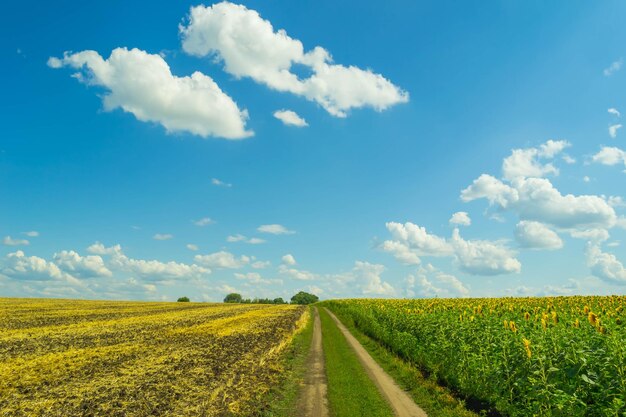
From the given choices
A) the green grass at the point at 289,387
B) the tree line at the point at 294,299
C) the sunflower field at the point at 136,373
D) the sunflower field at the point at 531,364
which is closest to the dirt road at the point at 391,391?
the sunflower field at the point at 531,364

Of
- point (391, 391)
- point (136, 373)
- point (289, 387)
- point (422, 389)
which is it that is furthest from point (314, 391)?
point (136, 373)

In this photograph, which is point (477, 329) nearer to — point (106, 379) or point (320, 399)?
point (320, 399)

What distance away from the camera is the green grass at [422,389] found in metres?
13.5

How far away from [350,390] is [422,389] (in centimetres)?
281

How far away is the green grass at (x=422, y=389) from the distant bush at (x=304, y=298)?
161 metres

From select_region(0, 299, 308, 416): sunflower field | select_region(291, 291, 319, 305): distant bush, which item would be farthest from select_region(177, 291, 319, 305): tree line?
select_region(0, 299, 308, 416): sunflower field

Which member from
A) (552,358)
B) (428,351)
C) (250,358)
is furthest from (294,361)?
(552,358)

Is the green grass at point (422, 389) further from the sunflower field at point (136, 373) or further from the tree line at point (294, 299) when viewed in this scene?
the tree line at point (294, 299)

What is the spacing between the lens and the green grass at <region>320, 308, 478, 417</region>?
13.5 meters

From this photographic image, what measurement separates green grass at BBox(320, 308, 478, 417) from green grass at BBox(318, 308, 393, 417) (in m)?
1.32

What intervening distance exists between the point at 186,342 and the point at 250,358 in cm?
775

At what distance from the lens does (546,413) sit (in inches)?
406

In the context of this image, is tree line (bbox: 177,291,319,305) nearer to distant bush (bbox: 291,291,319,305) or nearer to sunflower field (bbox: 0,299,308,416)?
distant bush (bbox: 291,291,319,305)

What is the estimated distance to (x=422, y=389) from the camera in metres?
16.2
